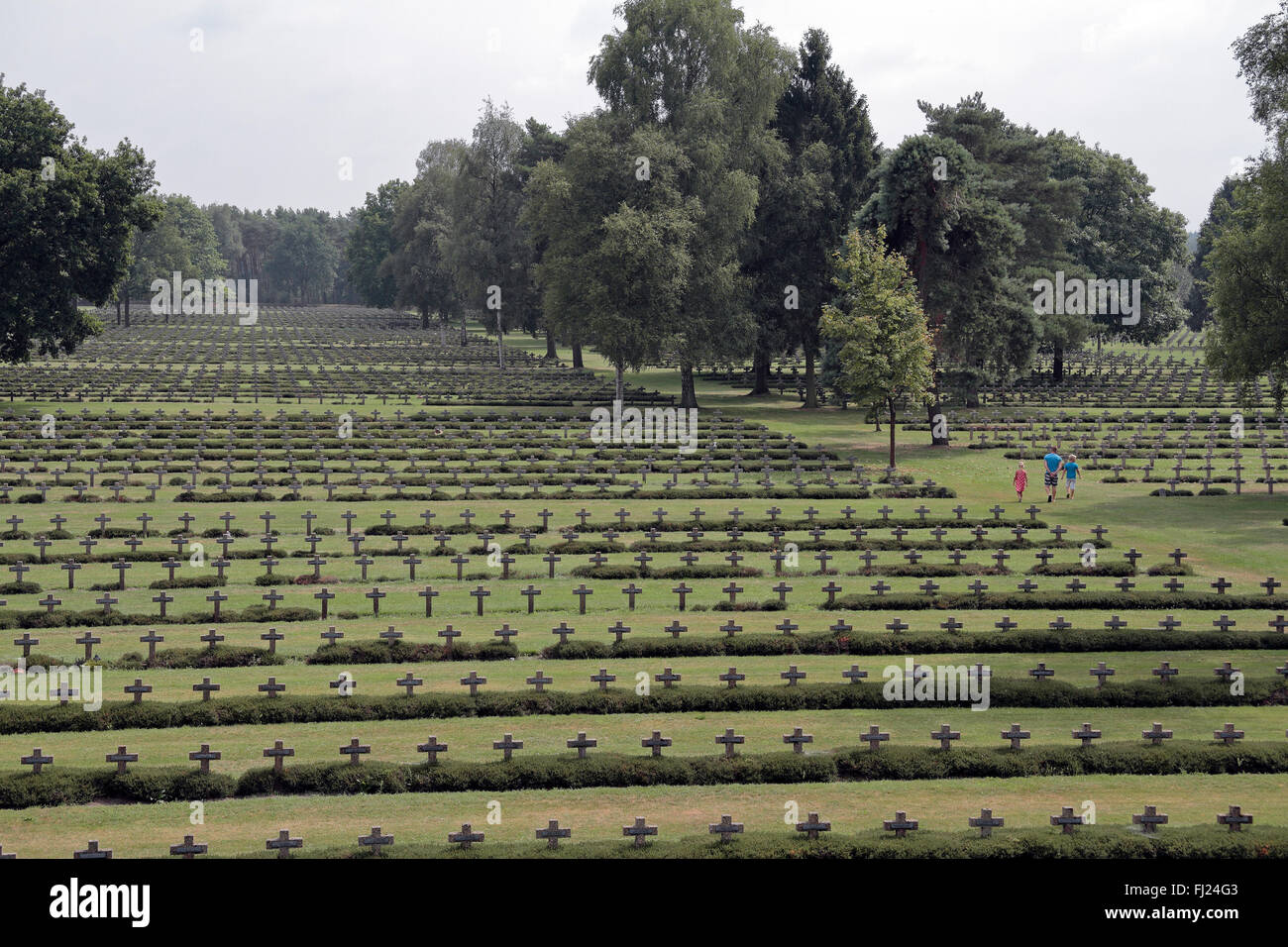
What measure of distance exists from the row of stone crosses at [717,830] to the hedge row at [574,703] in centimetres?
468

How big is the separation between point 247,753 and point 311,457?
101ft

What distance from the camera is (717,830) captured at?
13141 millimetres

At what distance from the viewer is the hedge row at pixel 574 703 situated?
1842 cm

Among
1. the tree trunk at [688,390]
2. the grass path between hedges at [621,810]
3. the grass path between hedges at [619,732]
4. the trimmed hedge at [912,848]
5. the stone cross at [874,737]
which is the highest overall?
the tree trunk at [688,390]

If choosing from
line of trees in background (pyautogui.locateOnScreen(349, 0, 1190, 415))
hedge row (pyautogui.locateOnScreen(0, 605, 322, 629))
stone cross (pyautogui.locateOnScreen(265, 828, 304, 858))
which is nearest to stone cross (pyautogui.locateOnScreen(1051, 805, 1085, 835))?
stone cross (pyautogui.locateOnScreen(265, 828, 304, 858))

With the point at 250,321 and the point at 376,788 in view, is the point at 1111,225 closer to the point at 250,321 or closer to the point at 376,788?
the point at 376,788

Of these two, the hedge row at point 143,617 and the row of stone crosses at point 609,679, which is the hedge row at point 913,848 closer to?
the row of stone crosses at point 609,679

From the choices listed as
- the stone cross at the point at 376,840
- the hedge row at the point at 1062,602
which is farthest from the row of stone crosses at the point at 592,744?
the hedge row at the point at 1062,602

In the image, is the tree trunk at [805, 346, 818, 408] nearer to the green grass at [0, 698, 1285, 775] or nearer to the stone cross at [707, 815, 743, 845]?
the green grass at [0, 698, 1285, 775]

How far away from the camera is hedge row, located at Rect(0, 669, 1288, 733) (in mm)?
18422

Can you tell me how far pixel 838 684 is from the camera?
2000 cm

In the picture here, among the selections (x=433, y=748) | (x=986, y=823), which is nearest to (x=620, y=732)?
(x=433, y=748)

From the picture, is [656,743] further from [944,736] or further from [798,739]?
[944,736]
